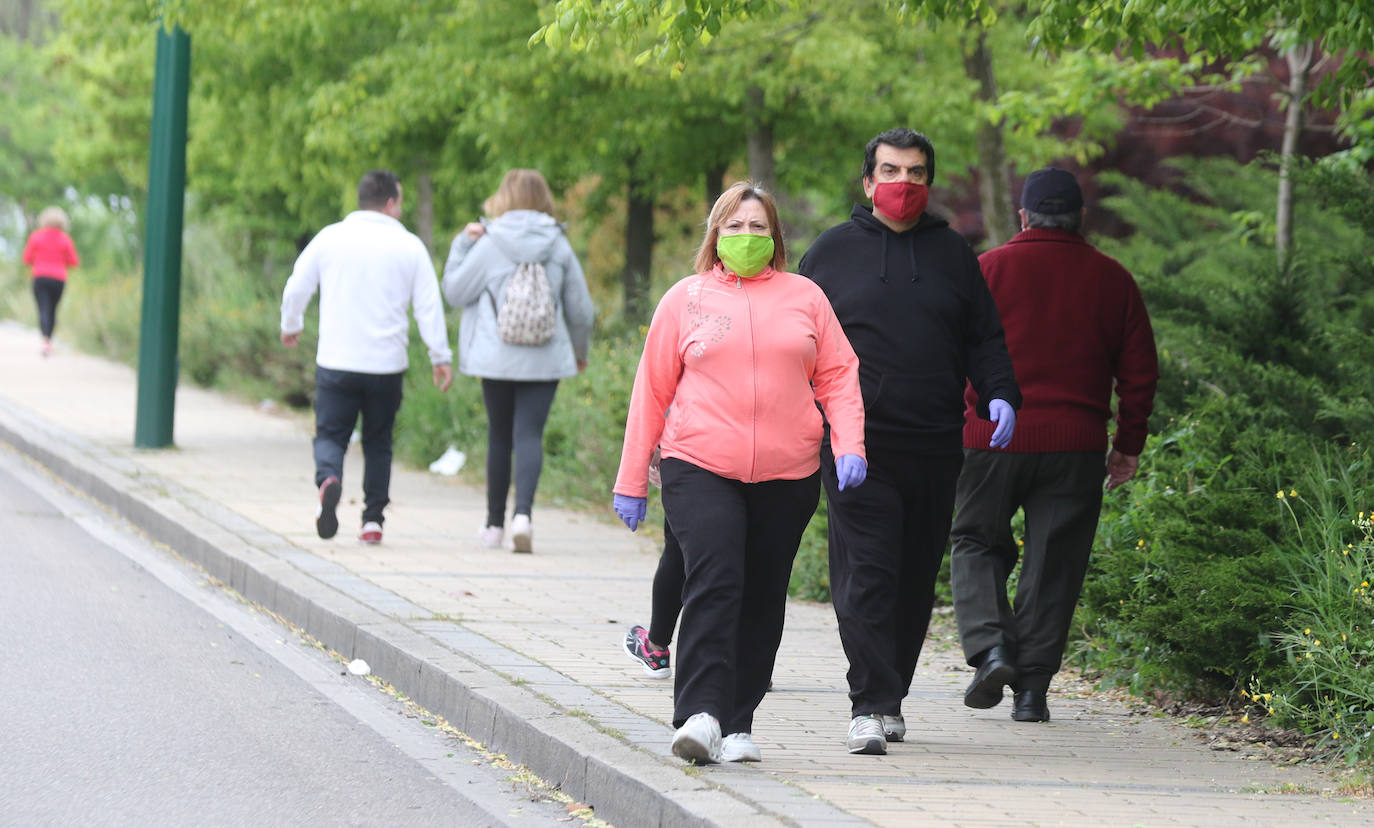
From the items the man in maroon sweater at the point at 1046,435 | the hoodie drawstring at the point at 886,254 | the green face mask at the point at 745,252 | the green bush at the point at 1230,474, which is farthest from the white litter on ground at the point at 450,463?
the green face mask at the point at 745,252

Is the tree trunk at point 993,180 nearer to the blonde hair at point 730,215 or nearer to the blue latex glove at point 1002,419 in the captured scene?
the blue latex glove at point 1002,419

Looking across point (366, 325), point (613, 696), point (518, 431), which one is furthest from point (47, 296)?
point (613, 696)

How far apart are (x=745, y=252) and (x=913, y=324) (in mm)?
644

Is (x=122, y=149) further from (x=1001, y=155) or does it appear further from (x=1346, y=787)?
(x=1346, y=787)

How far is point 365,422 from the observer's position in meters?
9.55

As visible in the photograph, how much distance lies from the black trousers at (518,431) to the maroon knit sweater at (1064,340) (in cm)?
372

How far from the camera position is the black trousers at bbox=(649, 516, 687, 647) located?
6301 mm

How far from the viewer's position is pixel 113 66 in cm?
2075

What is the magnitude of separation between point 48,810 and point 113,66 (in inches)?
Answer: 685

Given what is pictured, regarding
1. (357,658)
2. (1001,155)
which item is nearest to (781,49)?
(1001,155)

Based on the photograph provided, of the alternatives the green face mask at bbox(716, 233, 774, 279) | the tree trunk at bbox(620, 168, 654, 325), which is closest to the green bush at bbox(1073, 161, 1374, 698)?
the green face mask at bbox(716, 233, 774, 279)

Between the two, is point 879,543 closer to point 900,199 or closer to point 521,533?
point 900,199

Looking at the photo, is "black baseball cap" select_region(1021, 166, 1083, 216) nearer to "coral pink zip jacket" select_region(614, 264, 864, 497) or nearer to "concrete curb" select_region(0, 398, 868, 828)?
"coral pink zip jacket" select_region(614, 264, 864, 497)

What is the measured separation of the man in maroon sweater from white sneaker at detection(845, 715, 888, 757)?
0.62 meters
